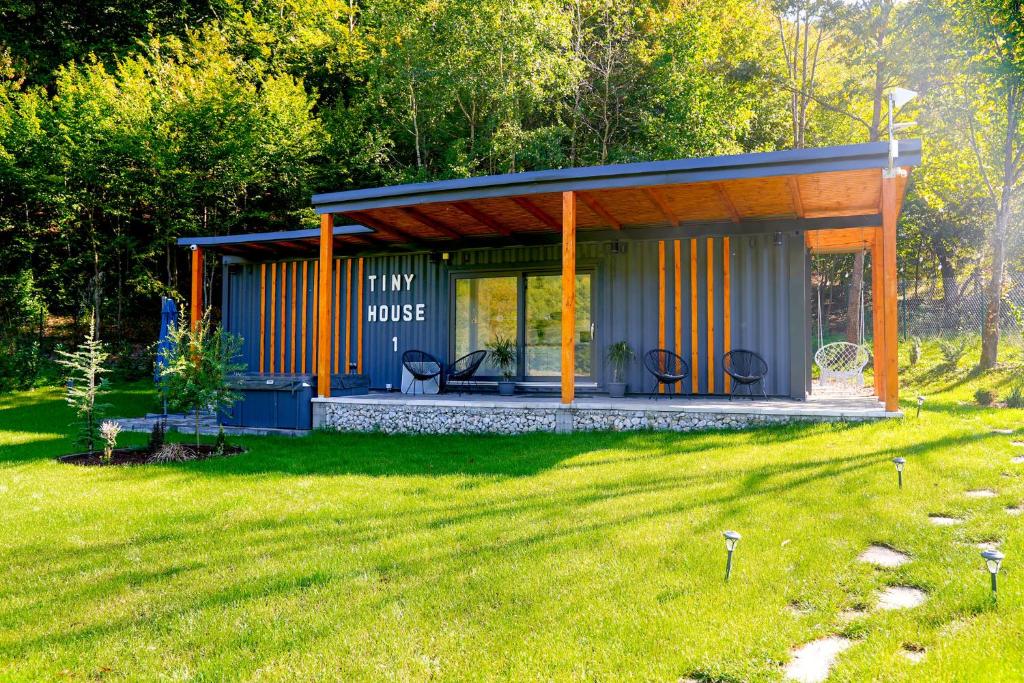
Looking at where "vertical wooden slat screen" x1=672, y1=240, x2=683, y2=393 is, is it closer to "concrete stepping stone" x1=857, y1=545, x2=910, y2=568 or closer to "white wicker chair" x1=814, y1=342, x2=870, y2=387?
"white wicker chair" x1=814, y1=342, x2=870, y2=387

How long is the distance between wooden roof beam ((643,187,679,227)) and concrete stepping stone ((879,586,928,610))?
4.76 metres

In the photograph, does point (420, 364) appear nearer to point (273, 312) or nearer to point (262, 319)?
point (273, 312)

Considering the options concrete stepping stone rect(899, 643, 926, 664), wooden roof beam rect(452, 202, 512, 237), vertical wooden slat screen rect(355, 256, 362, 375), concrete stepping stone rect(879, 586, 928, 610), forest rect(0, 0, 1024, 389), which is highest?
forest rect(0, 0, 1024, 389)

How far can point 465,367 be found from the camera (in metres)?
9.40

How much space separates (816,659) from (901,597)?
746mm

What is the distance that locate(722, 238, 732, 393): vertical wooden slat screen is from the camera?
8.05 metres

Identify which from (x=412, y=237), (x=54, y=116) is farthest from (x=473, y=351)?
(x=54, y=116)

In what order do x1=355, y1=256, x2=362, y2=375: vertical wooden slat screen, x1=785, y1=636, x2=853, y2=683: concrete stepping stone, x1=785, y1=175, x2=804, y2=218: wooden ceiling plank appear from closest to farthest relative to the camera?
x1=785, y1=636, x2=853, y2=683: concrete stepping stone
x1=785, y1=175, x2=804, y2=218: wooden ceiling plank
x1=355, y1=256, x2=362, y2=375: vertical wooden slat screen

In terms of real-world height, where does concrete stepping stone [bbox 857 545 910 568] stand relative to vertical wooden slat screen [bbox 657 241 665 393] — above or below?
below

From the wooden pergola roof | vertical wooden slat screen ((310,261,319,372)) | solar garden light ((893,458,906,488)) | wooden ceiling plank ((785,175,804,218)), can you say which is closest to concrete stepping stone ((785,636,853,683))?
solar garden light ((893,458,906,488))

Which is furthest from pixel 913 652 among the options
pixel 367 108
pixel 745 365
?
pixel 367 108

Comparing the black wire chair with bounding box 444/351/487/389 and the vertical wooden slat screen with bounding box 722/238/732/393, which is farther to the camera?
the black wire chair with bounding box 444/351/487/389

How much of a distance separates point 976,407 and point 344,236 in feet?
29.0

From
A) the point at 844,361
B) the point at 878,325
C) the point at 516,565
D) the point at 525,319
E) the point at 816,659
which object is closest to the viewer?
the point at 816,659
